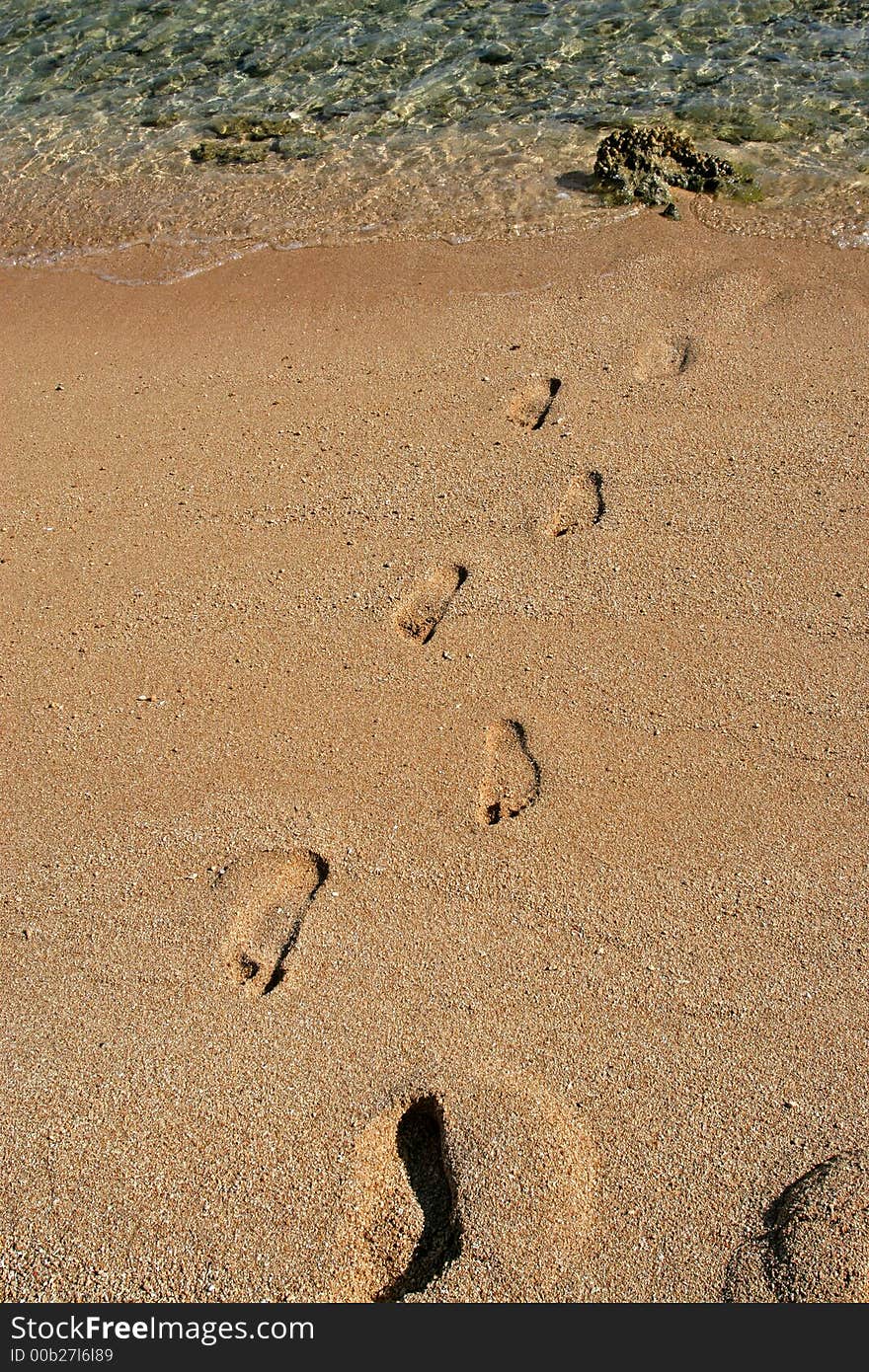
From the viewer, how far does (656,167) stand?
19.6 feet

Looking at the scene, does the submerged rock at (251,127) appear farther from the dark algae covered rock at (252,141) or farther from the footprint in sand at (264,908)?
the footprint in sand at (264,908)

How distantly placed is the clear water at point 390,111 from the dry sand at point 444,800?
125 cm

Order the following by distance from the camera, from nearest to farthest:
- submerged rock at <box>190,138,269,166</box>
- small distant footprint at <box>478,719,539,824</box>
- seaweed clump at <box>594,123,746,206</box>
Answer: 1. small distant footprint at <box>478,719,539,824</box>
2. seaweed clump at <box>594,123,746,206</box>
3. submerged rock at <box>190,138,269,166</box>

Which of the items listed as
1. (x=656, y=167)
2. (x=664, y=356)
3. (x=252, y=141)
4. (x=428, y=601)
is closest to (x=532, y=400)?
(x=664, y=356)

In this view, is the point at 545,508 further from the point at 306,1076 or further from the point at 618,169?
the point at 618,169

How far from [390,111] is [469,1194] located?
6710mm

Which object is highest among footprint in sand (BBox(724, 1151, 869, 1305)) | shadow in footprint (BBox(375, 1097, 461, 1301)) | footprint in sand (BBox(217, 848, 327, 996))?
footprint in sand (BBox(217, 848, 327, 996))

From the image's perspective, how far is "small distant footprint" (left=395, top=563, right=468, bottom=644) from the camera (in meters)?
3.64

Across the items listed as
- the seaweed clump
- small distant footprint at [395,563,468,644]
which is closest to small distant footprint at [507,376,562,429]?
small distant footprint at [395,563,468,644]

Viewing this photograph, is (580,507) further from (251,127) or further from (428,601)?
(251,127)

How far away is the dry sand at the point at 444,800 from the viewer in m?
2.40

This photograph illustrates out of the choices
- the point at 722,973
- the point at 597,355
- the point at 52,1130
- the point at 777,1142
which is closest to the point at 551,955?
the point at 722,973

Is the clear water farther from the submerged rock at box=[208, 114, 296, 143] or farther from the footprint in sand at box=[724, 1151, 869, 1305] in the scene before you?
the footprint in sand at box=[724, 1151, 869, 1305]
